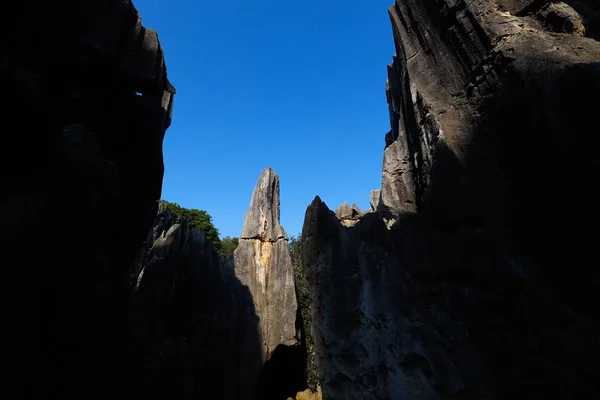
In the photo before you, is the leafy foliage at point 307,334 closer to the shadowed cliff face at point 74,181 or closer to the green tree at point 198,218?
the shadowed cliff face at point 74,181

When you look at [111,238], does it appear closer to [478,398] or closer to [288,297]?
[478,398]

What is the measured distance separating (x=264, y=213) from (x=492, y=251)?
54.6ft

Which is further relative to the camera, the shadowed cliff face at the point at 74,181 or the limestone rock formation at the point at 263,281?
the limestone rock formation at the point at 263,281

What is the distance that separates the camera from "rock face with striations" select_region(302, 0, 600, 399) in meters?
4.67

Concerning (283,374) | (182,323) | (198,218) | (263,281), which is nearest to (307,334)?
(283,374)

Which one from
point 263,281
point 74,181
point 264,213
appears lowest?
point 74,181

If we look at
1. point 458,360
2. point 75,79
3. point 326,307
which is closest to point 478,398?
point 458,360

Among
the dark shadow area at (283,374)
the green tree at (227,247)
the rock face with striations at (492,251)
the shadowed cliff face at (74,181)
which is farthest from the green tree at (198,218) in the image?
the rock face with striations at (492,251)

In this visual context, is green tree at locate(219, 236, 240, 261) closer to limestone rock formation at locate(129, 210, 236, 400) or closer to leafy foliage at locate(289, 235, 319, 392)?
leafy foliage at locate(289, 235, 319, 392)

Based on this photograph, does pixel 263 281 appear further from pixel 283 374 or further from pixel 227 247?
pixel 227 247

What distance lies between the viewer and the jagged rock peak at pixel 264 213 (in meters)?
20.7

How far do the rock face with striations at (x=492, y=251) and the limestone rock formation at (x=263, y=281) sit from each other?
39.4ft

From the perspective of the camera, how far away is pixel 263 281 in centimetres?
1944

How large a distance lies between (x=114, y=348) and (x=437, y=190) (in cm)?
840
